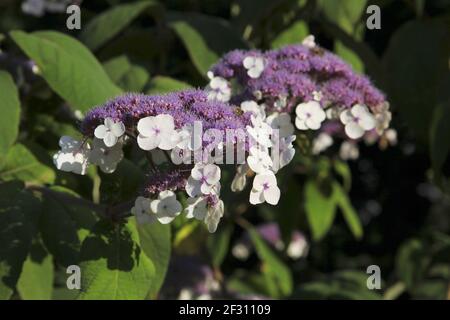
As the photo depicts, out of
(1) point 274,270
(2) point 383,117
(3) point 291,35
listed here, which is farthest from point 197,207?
(1) point 274,270

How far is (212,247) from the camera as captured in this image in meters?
2.53

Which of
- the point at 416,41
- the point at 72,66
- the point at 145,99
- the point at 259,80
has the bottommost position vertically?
the point at 145,99

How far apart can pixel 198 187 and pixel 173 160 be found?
0.05 m

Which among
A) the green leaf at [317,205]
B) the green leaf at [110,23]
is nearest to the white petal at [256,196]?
the green leaf at [110,23]

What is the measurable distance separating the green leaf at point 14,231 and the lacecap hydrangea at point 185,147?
191 millimetres

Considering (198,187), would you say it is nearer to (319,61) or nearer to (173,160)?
(173,160)

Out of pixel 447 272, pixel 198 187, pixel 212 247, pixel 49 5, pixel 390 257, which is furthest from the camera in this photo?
pixel 390 257

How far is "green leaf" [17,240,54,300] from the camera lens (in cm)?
161

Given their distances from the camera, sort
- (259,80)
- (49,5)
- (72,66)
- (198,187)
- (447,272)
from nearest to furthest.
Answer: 1. (198,187)
2. (259,80)
3. (72,66)
4. (49,5)
5. (447,272)

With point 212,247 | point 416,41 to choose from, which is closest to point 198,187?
point 416,41

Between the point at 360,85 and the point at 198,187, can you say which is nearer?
the point at 198,187

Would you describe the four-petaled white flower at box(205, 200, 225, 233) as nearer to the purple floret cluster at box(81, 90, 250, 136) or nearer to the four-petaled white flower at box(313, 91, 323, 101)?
the purple floret cluster at box(81, 90, 250, 136)

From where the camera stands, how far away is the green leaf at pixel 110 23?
1789 millimetres

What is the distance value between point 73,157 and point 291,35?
831 millimetres
